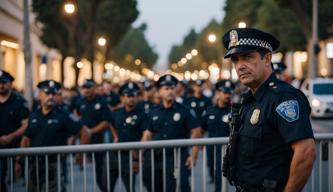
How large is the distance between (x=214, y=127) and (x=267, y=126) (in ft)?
20.5

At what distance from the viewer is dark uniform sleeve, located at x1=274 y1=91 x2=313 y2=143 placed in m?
4.10

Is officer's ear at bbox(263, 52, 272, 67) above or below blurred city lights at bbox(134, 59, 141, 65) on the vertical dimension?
below

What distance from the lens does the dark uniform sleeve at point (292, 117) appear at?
4102mm

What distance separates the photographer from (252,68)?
4320mm

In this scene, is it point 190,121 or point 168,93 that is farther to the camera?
point 168,93

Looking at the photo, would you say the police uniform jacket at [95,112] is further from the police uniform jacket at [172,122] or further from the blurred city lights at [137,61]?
the blurred city lights at [137,61]

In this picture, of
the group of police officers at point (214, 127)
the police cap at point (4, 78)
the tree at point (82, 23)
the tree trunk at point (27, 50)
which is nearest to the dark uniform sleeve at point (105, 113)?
the group of police officers at point (214, 127)

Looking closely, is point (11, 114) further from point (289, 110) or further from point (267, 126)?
point (289, 110)

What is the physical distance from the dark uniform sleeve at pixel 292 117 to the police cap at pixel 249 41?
36cm

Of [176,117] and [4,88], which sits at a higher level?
[4,88]

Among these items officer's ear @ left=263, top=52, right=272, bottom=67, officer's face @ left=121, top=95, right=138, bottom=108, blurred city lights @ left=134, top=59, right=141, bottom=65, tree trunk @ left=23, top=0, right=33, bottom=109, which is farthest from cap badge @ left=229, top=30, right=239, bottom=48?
blurred city lights @ left=134, top=59, right=141, bottom=65

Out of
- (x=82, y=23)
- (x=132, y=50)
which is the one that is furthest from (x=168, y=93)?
(x=132, y=50)

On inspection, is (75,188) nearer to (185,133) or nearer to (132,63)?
(185,133)

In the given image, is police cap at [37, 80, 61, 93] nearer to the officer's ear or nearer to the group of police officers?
the group of police officers
